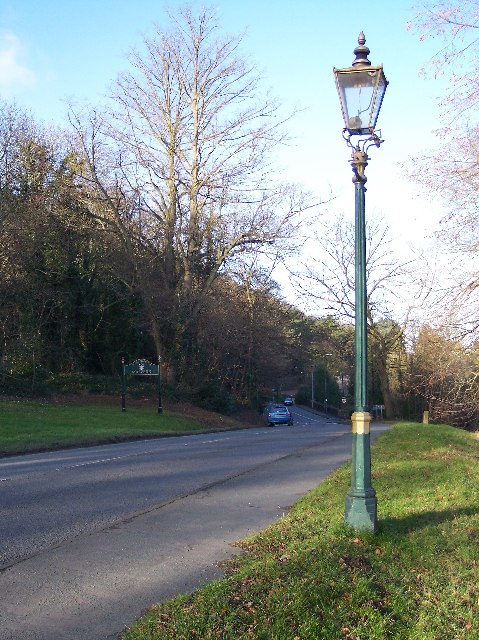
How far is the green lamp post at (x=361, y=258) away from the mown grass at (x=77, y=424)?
1257 cm

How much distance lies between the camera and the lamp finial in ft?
24.4

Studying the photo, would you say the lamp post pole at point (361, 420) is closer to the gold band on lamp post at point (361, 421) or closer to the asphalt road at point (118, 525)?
the gold band on lamp post at point (361, 421)

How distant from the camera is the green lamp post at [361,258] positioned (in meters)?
7.14

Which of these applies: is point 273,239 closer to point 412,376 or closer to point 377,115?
point 412,376

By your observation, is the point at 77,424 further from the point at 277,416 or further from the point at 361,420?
→ the point at 277,416

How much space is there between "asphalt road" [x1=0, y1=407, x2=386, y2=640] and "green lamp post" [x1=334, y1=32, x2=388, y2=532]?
4.95ft

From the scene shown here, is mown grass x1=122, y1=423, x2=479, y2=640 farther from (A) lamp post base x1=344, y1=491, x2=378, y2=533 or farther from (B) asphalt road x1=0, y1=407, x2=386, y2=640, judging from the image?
(B) asphalt road x1=0, y1=407, x2=386, y2=640

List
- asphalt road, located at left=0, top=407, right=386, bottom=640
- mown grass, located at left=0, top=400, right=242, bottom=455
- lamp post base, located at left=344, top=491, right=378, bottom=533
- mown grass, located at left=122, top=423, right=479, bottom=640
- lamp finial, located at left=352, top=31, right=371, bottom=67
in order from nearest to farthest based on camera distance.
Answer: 1. mown grass, located at left=122, top=423, right=479, bottom=640
2. asphalt road, located at left=0, top=407, right=386, bottom=640
3. lamp post base, located at left=344, top=491, right=378, bottom=533
4. lamp finial, located at left=352, top=31, right=371, bottom=67
5. mown grass, located at left=0, top=400, right=242, bottom=455

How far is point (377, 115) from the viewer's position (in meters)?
7.54

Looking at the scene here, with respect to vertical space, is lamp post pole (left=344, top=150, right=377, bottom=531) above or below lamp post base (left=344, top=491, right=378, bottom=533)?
above

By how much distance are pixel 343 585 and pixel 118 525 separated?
3983mm

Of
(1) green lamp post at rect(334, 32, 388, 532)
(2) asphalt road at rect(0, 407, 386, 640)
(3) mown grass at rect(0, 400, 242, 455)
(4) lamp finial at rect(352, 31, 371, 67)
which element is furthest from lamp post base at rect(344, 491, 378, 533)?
(3) mown grass at rect(0, 400, 242, 455)

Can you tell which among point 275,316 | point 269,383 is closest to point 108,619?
point 275,316

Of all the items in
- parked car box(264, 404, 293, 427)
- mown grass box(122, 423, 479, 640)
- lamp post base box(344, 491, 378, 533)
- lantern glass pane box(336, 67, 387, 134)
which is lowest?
parked car box(264, 404, 293, 427)
